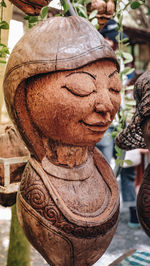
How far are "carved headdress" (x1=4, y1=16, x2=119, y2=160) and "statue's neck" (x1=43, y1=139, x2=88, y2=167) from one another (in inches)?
1.5

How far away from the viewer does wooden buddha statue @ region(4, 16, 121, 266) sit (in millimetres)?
790

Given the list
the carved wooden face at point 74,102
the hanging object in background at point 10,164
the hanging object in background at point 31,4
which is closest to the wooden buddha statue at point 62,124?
the carved wooden face at point 74,102

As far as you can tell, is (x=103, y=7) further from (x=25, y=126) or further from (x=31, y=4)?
(x=25, y=126)

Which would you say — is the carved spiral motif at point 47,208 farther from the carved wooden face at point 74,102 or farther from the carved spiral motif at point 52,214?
the carved wooden face at point 74,102

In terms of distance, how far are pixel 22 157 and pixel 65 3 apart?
1.70 feet

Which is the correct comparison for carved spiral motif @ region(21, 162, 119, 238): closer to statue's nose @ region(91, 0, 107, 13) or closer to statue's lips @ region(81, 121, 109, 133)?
statue's lips @ region(81, 121, 109, 133)

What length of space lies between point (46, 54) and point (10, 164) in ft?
1.36

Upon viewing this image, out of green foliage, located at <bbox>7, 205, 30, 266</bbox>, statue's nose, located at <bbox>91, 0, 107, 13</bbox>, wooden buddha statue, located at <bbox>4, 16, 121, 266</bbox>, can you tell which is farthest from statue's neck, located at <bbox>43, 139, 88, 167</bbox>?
statue's nose, located at <bbox>91, 0, 107, 13</bbox>

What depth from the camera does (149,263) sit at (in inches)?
55.1

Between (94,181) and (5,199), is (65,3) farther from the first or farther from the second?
(5,199)

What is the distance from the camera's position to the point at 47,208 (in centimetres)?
82

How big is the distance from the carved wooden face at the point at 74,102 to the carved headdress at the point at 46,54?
22 millimetres

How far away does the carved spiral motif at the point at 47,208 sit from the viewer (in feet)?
2.69

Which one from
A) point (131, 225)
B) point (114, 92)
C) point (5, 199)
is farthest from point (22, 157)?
point (131, 225)
